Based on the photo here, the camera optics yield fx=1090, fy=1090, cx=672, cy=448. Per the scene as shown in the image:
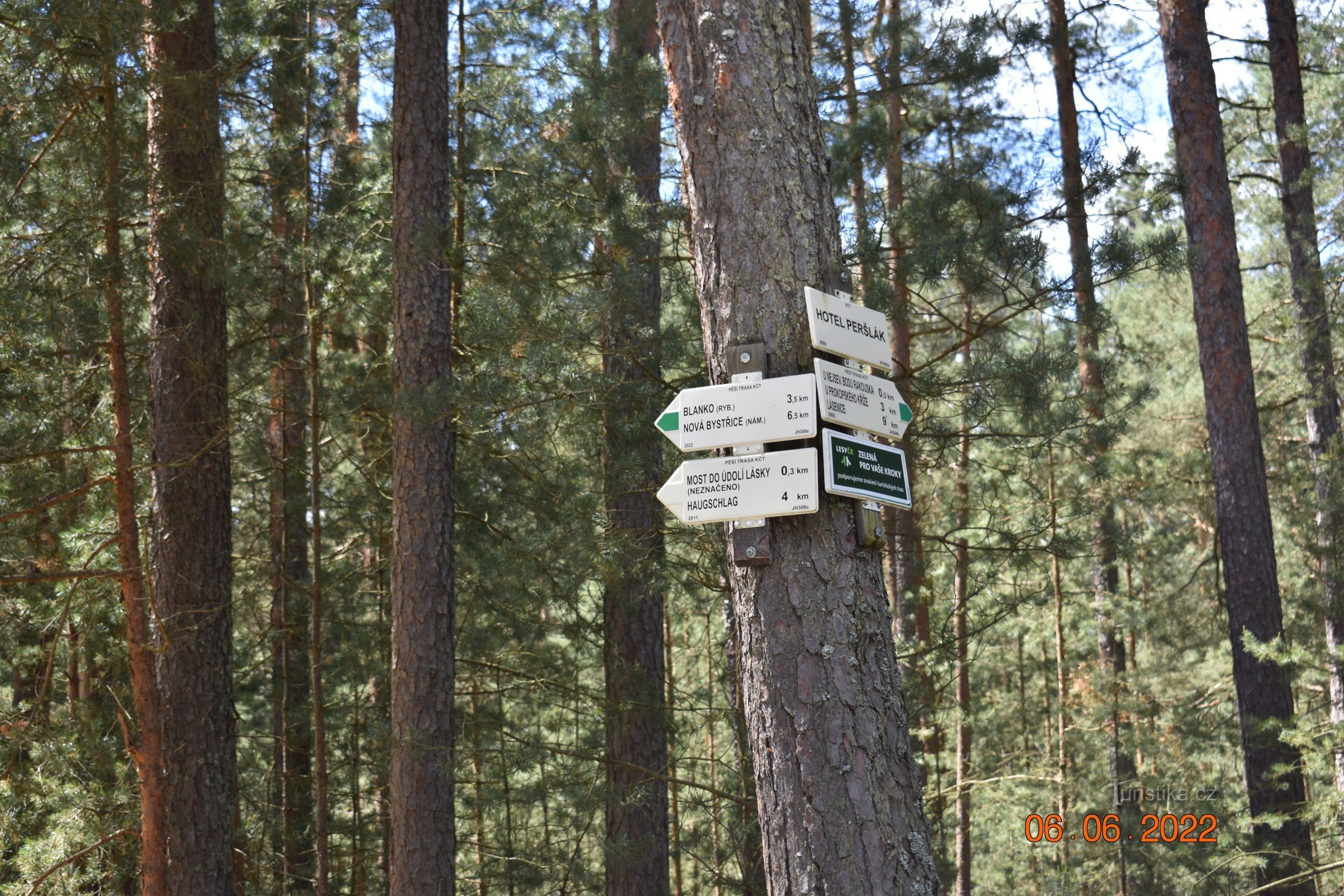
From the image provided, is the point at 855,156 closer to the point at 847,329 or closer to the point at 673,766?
the point at 847,329

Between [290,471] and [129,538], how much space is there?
12.0ft

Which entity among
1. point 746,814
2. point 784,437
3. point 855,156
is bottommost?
point 746,814

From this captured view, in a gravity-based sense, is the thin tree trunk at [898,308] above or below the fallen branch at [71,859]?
above

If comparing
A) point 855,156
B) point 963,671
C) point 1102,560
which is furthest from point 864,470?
point 963,671

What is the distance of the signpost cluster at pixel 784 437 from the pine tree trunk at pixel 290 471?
18.3 ft

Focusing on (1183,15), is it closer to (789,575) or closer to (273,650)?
(789,575)

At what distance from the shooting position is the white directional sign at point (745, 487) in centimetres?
261

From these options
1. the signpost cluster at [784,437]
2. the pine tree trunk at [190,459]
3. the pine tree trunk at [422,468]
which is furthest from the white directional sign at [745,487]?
the pine tree trunk at [190,459]

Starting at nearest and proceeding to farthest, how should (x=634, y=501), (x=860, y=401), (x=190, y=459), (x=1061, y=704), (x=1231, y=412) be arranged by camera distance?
(x=860, y=401) < (x=190, y=459) < (x=634, y=501) < (x=1231, y=412) < (x=1061, y=704)

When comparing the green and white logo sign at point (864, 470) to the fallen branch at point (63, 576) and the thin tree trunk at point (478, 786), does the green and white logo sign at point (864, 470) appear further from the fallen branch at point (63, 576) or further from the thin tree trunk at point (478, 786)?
the thin tree trunk at point (478, 786)

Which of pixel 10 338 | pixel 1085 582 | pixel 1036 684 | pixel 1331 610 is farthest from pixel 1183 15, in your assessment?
pixel 1036 684

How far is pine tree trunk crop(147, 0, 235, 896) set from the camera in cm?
611
